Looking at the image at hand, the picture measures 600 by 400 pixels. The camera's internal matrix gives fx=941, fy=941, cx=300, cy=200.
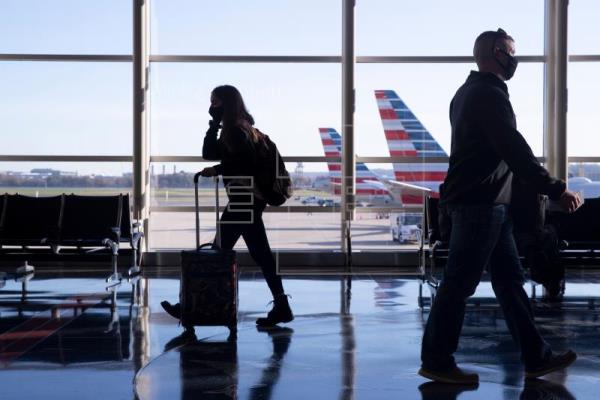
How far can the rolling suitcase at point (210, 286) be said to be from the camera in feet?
18.0

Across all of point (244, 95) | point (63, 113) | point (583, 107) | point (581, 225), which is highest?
point (244, 95)

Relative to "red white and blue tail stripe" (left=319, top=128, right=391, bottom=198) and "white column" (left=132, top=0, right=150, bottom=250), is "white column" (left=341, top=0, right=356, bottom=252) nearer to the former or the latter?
"red white and blue tail stripe" (left=319, top=128, right=391, bottom=198)

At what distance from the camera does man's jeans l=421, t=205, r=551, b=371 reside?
4117 mm

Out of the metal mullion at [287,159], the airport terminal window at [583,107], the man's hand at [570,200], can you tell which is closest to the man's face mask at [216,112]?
the man's hand at [570,200]

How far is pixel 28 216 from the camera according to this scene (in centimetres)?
863

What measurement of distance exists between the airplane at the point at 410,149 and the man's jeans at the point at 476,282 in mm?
6583

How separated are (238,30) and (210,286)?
5937 millimetres

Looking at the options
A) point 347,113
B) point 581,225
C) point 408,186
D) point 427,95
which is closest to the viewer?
point 581,225

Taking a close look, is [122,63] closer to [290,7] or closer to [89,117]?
[89,117]

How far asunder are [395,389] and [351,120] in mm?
6826

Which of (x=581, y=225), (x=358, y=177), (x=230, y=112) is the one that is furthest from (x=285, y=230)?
(x=230, y=112)

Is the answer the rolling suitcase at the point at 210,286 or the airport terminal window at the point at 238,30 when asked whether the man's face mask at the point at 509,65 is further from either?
the airport terminal window at the point at 238,30

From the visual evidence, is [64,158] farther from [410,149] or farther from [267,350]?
[267,350]

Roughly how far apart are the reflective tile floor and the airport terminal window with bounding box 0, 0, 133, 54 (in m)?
3.66
